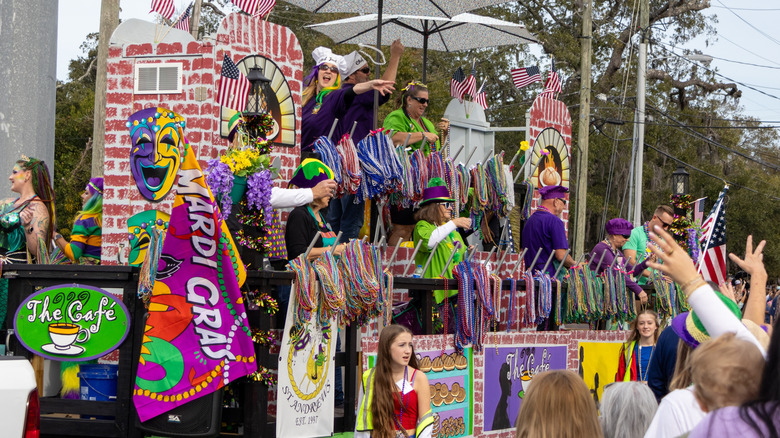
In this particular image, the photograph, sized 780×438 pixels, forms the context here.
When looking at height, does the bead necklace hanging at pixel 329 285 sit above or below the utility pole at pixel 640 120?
below

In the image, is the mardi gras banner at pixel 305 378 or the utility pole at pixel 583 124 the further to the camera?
the utility pole at pixel 583 124

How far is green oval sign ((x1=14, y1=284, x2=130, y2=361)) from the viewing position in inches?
255

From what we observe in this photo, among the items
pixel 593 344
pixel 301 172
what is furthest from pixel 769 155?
pixel 301 172

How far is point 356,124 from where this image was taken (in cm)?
905

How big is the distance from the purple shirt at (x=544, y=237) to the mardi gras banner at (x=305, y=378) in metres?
3.14

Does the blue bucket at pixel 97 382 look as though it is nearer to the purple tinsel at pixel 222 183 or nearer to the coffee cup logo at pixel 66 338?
the coffee cup logo at pixel 66 338

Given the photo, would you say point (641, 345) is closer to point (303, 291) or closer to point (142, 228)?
point (303, 291)

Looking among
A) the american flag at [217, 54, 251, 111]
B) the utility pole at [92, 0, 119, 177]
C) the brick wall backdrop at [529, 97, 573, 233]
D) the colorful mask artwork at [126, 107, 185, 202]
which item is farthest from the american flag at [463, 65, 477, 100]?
the colorful mask artwork at [126, 107, 185, 202]

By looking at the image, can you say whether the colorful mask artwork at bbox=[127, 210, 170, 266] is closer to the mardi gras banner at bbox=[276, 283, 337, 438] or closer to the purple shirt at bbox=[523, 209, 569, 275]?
the mardi gras banner at bbox=[276, 283, 337, 438]

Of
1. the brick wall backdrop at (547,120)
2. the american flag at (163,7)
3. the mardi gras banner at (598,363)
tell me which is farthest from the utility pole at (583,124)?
the american flag at (163,7)

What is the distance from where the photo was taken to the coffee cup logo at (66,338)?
21.2ft

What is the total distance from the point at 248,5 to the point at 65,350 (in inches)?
152

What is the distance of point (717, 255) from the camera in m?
6.99

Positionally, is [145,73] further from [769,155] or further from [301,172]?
[769,155]
